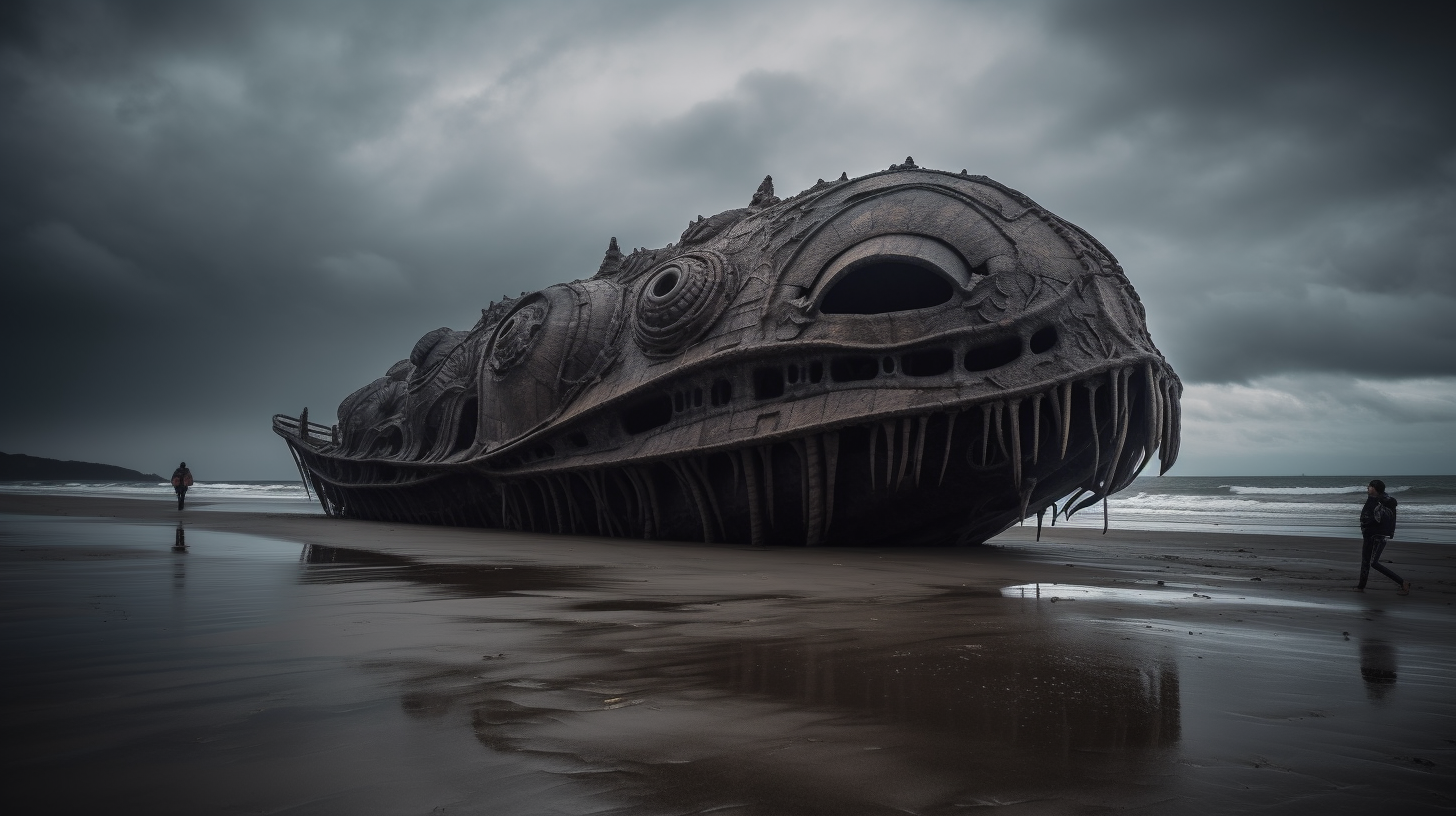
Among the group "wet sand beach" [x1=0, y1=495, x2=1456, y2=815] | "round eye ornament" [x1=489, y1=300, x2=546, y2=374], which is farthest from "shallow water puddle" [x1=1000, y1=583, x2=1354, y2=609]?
"round eye ornament" [x1=489, y1=300, x2=546, y2=374]

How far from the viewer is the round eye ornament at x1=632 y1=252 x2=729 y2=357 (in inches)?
477

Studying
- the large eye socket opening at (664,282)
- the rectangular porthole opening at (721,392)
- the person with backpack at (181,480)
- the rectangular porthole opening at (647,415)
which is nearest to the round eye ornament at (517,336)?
the rectangular porthole opening at (647,415)

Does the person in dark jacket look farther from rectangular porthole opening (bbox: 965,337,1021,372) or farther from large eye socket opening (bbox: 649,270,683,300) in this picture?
large eye socket opening (bbox: 649,270,683,300)

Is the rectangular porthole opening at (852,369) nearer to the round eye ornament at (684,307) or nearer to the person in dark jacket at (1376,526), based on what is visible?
the round eye ornament at (684,307)

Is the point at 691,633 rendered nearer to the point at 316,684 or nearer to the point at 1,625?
the point at 316,684

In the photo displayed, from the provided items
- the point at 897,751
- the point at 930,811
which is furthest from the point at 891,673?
the point at 930,811

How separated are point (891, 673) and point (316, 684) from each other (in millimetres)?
2086

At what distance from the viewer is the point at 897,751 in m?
2.10

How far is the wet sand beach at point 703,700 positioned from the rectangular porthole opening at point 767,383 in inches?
228

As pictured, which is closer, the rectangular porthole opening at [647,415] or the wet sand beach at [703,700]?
the wet sand beach at [703,700]

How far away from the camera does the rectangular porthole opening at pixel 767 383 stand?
11281 mm

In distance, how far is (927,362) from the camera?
10.5 meters

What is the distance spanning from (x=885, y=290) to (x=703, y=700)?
1045 cm

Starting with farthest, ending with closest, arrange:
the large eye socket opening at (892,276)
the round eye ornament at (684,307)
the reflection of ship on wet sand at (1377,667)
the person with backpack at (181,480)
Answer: the person with backpack at (181,480) → the round eye ornament at (684,307) → the large eye socket opening at (892,276) → the reflection of ship on wet sand at (1377,667)
